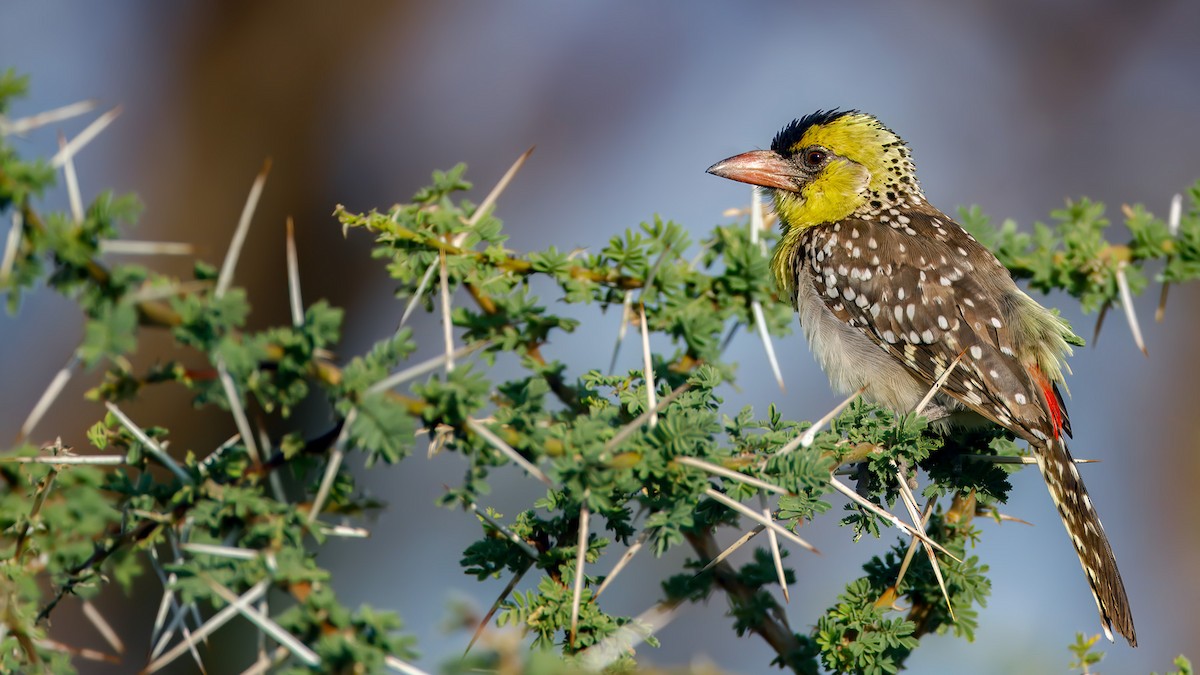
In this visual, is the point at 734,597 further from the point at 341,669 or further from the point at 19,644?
the point at 19,644

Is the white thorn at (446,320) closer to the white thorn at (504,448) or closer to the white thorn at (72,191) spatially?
the white thorn at (504,448)

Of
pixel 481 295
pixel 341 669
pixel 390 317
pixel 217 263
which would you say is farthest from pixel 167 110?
pixel 341 669

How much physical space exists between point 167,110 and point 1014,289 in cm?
576

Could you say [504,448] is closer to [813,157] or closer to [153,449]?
[153,449]

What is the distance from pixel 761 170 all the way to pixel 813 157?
31 centimetres

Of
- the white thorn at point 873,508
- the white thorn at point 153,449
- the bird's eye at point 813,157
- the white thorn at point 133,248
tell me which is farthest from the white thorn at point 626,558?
the bird's eye at point 813,157

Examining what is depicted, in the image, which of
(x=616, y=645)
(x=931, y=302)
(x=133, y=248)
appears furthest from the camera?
(x=931, y=302)

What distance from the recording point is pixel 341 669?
6.05 feet

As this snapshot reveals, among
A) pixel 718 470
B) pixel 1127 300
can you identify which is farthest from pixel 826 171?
pixel 718 470

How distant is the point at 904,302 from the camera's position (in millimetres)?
5008

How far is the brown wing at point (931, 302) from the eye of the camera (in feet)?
14.7

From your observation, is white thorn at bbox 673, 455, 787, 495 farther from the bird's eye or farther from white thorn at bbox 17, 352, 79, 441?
the bird's eye

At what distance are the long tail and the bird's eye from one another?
211 centimetres

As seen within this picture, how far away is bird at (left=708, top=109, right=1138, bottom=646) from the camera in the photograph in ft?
14.2
